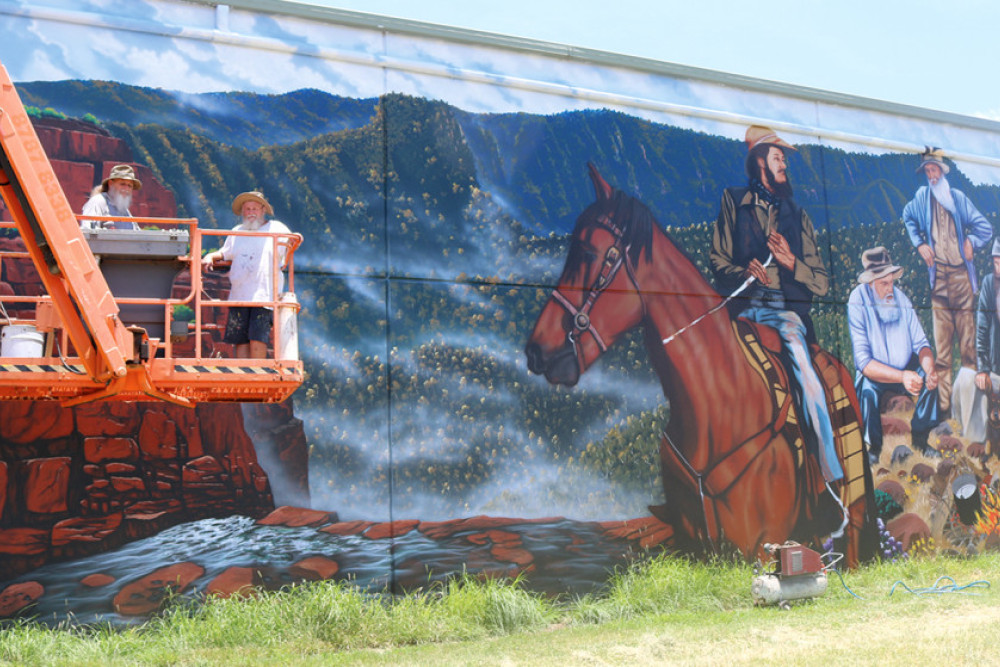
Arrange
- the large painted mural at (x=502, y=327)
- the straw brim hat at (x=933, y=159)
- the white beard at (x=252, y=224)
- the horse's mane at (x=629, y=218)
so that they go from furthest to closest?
1. the straw brim hat at (x=933, y=159)
2. the horse's mane at (x=629, y=218)
3. the large painted mural at (x=502, y=327)
4. the white beard at (x=252, y=224)

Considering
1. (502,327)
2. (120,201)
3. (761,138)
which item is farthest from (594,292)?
(120,201)

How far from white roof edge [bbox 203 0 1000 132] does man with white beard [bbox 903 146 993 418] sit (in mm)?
1013

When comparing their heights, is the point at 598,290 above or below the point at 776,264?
below

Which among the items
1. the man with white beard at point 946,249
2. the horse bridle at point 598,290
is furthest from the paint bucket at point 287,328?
the man with white beard at point 946,249

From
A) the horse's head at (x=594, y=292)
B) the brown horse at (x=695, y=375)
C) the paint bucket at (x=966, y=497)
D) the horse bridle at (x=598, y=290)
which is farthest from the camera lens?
the paint bucket at (x=966, y=497)

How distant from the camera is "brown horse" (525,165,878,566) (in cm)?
1170

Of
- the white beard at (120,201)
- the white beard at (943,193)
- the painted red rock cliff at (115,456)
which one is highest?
the white beard at (943,193)

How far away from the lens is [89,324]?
6477mm

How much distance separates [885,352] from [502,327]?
620 centimetres

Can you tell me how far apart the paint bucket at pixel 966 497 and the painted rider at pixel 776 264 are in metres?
2.40

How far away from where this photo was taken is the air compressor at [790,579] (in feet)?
36.8

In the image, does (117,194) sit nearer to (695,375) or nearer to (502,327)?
(502,327)

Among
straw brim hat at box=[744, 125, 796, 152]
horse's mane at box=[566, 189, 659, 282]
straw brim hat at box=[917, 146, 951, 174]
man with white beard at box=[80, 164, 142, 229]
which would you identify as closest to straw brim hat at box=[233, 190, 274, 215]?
man with white beard at box=[80, 164, 142, 229]

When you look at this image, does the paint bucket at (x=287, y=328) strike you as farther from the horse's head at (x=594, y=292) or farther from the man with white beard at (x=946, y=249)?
the man with white beard at (x=946, y=249)
